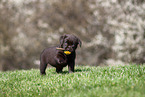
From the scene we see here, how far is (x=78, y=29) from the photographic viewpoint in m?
21.9

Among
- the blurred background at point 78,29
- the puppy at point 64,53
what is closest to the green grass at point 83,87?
the puppy at point 64,53

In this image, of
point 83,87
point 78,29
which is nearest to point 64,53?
point 83,87

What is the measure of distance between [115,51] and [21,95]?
566 inches

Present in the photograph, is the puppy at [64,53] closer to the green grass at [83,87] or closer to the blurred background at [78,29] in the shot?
the green grass at [83,87]

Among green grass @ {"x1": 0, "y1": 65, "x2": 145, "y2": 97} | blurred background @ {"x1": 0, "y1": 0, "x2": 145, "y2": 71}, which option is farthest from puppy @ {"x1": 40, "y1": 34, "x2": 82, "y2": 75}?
blurred background @ {"x1": 0, "y1": 0, "x2": 145, "y2": 71}

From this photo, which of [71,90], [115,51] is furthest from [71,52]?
[115,51]

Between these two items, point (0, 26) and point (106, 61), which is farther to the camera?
point (0, 26)

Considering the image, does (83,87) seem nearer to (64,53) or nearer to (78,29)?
(64,53)

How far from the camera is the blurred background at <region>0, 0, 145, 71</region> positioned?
20016mm

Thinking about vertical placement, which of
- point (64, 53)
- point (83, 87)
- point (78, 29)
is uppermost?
point (78, 29)

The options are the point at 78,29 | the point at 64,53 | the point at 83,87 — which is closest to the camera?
the point at 83,87

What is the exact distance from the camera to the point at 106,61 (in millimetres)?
20844

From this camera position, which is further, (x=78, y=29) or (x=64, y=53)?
(x=78, y=29)

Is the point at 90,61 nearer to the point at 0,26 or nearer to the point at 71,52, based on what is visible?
the point at 0,26
